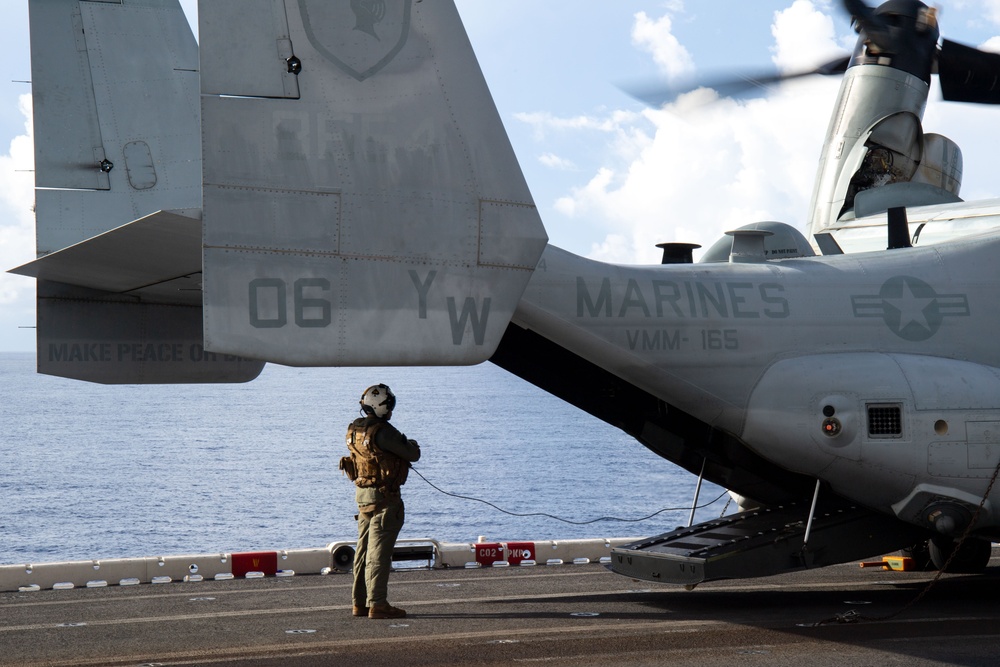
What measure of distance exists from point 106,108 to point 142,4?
4.17 ft

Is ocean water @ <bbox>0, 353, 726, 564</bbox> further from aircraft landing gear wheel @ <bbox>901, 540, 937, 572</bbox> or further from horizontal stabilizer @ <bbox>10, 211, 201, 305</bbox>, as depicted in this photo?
horizontal stabilizer @ <bbox>10, 211, 201, 305</bbox>

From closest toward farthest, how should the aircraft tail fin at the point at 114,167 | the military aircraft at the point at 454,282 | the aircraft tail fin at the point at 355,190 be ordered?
the aircraft tail fin at the point at 355,190 < the military aircraft at the point at 454,282 < the aircraft tail fin at the point at 114,167

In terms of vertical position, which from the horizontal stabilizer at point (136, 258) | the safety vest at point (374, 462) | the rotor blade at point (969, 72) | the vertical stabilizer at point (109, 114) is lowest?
the safety vest at point (374, 462)

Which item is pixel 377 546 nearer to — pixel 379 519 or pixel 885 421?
pixel 379 519

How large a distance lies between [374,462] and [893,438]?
474 cm

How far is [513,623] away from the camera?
842 cm

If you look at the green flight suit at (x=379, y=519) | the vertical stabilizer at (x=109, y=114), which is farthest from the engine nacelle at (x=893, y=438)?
the vertical stabilizer at (x=109, y=114)

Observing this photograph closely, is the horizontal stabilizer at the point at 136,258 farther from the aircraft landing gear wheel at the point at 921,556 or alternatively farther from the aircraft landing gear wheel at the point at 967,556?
the aircraft landing gear wheel at the point at 967,556

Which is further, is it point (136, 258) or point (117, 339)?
point (117, 339)

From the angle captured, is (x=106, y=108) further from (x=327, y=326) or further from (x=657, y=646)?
(x=657, y=646)

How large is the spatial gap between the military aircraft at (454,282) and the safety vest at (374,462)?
3.55 ft

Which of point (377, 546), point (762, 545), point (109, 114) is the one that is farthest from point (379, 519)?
point (109, 114)

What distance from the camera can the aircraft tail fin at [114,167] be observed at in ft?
33.2

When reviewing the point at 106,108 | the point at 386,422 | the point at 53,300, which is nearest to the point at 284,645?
the point at 386,422
